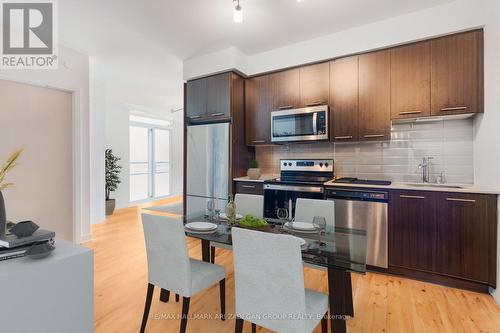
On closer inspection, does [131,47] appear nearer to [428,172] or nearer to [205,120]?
[205,120]

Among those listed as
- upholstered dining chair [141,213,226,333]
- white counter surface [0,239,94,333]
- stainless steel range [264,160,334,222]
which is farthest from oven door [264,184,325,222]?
white counter surface [0,239,94,333]

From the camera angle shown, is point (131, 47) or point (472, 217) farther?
point (131, 47)

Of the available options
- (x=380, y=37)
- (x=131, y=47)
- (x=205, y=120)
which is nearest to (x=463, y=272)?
(x=380, y=37)

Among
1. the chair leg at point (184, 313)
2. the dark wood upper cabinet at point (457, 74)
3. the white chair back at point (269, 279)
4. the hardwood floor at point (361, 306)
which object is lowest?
the hardwood floor at point (361, 306)

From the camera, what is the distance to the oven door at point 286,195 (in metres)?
3.02

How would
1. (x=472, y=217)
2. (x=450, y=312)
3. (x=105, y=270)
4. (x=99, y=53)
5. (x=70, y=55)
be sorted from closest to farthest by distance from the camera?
1. (x=450, y=312)
2. (x=472, y=217)
3. (x=105, y=270)
4. (x=70, y=55)
5. (x=99, y=53)

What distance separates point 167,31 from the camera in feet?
10.1

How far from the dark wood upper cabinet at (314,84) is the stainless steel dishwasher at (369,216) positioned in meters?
1.20

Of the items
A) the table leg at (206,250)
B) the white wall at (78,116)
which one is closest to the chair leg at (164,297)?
the table leg at (206,250)

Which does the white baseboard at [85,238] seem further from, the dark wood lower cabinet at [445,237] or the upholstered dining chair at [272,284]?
the dark wood lower cabinet at [445,237]

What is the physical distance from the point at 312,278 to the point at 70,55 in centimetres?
411

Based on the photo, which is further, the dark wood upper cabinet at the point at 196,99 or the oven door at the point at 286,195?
the dark wood upper cabinet at the point at 196,99

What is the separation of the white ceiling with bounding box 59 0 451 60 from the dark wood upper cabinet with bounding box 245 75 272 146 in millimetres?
497

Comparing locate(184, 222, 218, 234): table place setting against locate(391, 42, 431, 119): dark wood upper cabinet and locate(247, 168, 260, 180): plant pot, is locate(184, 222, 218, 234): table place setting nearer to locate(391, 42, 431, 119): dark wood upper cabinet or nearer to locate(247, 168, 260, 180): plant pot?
locate(247, 168, 260, 180): plant pot
